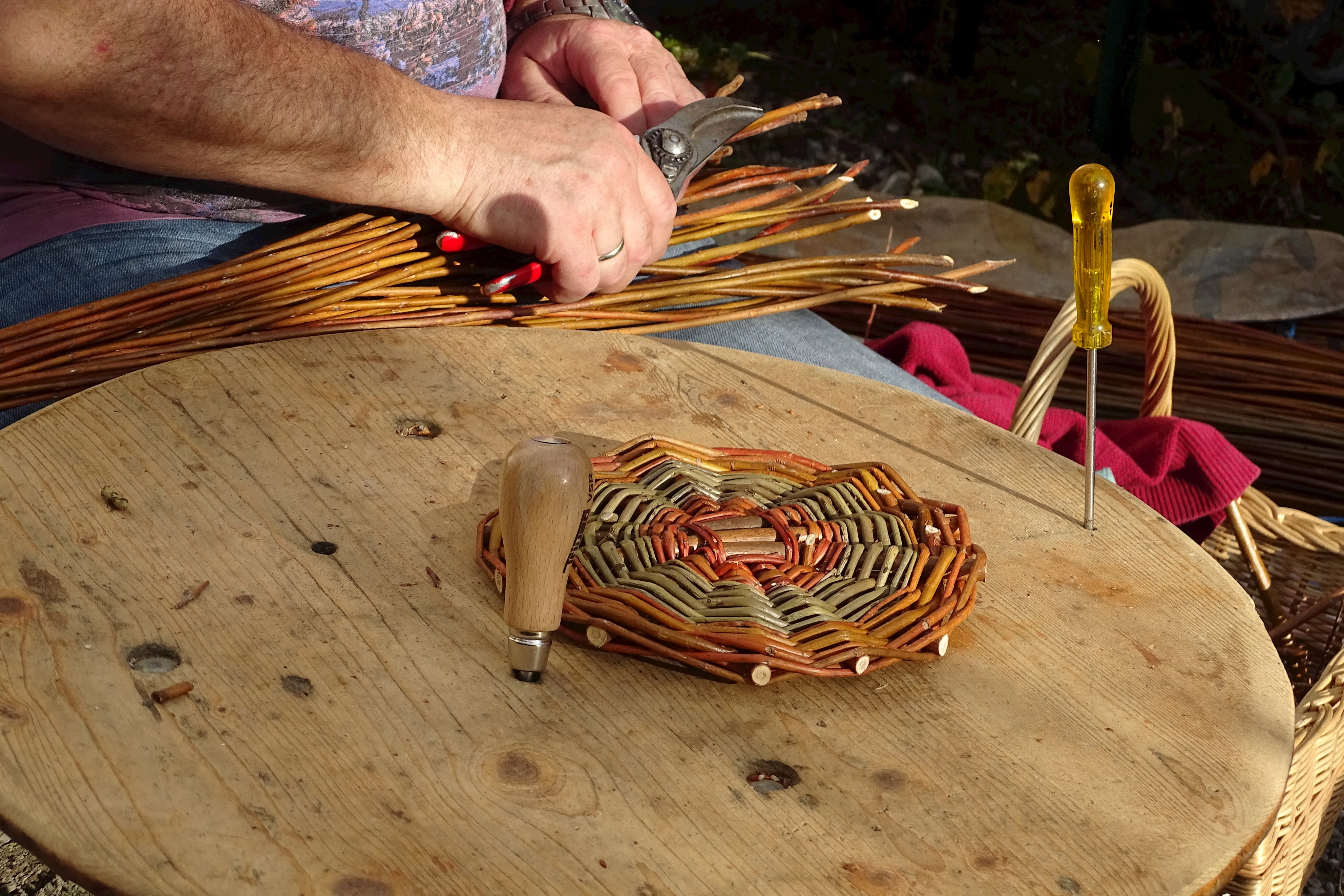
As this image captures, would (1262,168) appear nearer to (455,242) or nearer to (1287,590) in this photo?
(1287,590)

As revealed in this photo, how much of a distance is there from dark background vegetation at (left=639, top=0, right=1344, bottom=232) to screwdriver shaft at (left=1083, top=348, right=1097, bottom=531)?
2796mm

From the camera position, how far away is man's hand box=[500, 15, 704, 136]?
4.95 feet

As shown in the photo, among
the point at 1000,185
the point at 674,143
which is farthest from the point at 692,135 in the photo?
the point at 1000,185

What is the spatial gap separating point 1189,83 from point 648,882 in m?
3.98

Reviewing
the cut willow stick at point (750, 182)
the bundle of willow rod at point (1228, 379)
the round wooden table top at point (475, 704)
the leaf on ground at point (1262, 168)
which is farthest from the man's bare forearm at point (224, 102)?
the leaf on ground at point (1262, 168)

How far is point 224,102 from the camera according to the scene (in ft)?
3.59

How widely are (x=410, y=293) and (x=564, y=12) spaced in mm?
609

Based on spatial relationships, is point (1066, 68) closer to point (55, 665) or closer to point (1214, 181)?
point (1214, 181)

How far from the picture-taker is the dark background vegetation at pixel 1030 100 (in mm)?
3666

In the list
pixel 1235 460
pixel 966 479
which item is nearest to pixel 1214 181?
pixel 1235 460

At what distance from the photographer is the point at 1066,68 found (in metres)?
4.21

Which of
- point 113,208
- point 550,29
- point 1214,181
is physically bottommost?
point 1214,181

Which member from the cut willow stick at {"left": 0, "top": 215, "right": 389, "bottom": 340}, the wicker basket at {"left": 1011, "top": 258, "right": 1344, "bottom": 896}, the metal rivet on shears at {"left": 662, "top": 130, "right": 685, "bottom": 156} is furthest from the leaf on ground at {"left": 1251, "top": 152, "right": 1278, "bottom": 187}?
the cut willow stick at {"left": 0, "top": 215, "right": 389, "bottom": 340}

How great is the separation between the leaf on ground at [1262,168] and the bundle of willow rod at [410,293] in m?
2.56
